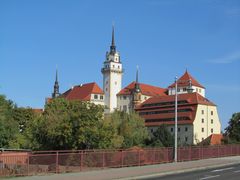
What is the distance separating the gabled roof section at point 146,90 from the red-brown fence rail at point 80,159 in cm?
13904

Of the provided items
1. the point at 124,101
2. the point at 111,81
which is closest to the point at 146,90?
the point at 124,101

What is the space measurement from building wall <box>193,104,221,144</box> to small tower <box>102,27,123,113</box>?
36.8m

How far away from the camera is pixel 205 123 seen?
152250mm

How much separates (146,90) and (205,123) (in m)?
41.9

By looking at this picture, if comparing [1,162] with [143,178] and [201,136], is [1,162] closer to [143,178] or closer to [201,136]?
[143,178]

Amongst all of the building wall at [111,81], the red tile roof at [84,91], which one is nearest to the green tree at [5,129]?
the building wall at [111,81]

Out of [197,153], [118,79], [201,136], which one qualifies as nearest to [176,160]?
[197,153]

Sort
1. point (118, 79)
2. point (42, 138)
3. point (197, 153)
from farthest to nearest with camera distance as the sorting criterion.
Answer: point (118, 79) < point (42, 138) < point (197, 153)

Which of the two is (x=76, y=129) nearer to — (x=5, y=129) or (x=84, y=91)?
(x=5, y=129)

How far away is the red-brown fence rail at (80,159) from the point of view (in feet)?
80.8

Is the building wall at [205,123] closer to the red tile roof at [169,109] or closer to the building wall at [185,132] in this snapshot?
the building wall at [185,132]

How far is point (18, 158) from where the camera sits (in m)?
24.6

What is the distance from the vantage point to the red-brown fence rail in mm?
24625

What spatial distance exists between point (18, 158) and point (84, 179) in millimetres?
3702
